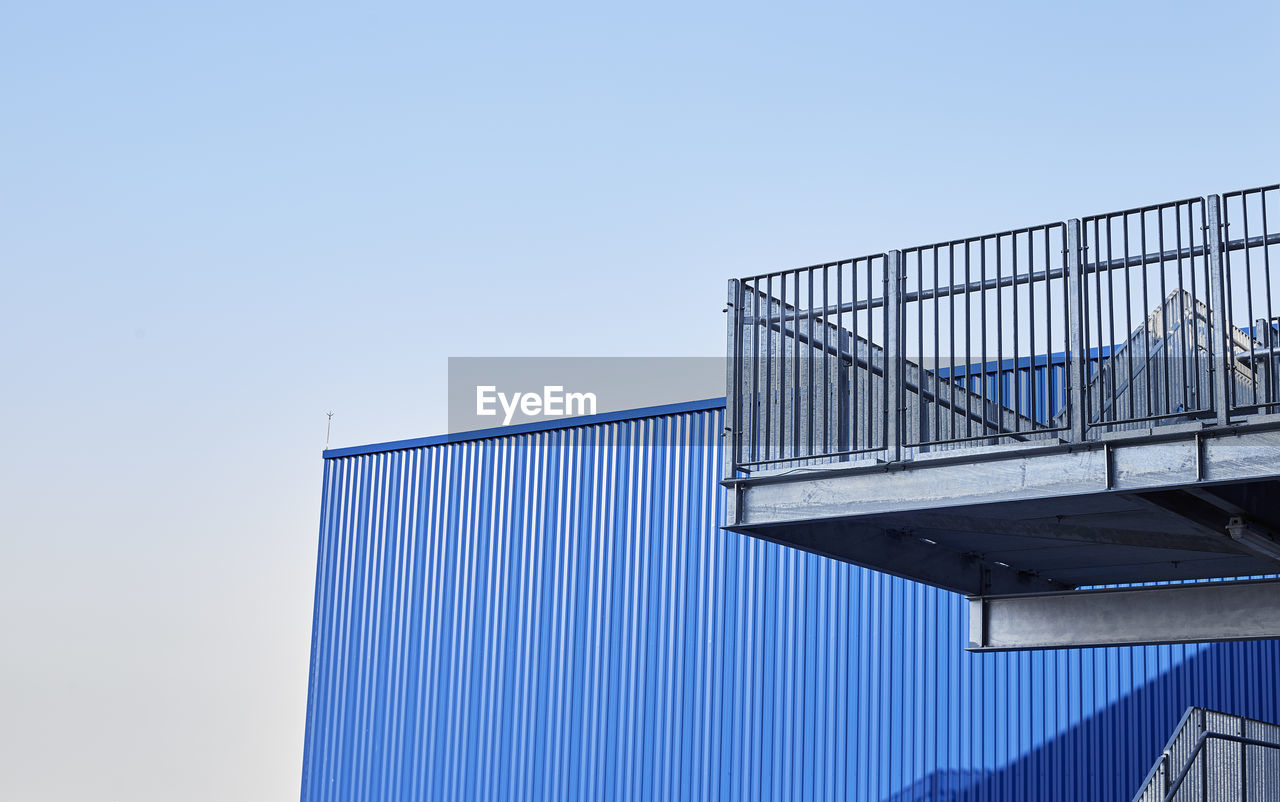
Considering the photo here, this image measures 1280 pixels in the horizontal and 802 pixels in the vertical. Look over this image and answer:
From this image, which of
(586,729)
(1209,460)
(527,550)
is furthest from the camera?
(527,550)

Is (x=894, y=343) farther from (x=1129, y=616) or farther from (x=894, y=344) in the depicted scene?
(x=1129, y=616)

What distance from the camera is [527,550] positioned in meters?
27.8

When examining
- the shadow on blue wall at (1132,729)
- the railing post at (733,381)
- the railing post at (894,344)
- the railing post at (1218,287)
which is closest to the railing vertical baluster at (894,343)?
the railing post at (894,344)

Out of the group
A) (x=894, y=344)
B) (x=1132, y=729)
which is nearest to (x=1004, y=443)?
(x=894, y=344)

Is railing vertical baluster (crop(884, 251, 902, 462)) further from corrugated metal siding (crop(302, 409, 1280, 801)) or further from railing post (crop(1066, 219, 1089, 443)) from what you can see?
corrugated metal siding (crop(302, 409, 1280, 801))

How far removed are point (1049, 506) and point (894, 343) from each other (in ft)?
6.68

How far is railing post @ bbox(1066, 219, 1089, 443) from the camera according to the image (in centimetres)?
1140

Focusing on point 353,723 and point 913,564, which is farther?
point 353,723

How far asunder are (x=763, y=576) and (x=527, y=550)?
5471 mm

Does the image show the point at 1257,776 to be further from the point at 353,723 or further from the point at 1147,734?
the point at 353,723

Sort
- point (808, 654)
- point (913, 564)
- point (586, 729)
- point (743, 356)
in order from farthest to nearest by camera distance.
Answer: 1. point (586, 729)
2. point (808, 654)
3. point (913, 564)
4. point (743, 356)

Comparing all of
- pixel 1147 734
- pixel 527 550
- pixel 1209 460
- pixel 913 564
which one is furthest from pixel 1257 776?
pixel 527 550

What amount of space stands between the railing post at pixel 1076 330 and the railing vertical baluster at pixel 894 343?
146 cm

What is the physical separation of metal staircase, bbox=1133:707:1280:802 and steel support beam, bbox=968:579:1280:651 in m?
0.89
